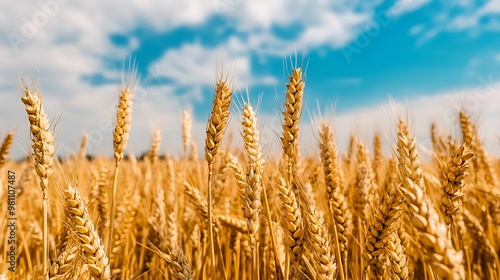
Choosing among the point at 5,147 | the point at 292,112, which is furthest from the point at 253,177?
the point at 5,147

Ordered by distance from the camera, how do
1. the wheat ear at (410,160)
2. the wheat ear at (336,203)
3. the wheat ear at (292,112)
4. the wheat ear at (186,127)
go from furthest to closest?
the wheat ear at (186,127) < the wheat ear at (336,203) < the wheat ear at (292,112) < the wheat ear at (410,160)

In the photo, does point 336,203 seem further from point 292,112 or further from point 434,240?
point 434,240

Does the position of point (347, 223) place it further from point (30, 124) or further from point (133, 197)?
point (133, 197)

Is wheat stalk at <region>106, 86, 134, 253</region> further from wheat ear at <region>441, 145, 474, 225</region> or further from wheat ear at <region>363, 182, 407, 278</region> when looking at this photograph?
wheat ear at <region>441, 145, 474, 225</region>

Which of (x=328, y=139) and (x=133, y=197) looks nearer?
(x=328, y=139)

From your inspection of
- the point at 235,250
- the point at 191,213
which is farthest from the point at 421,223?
the point at 191,213

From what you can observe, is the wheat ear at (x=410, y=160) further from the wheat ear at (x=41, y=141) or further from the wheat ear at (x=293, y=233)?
the wheat ear at (x=41, y=141)

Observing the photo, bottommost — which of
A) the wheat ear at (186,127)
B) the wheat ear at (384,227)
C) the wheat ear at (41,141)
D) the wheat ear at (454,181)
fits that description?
the wheat ear at (384,227)

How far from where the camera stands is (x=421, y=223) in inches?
39.9

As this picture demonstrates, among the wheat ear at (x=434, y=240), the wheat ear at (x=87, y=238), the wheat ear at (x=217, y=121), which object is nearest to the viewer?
the wheat ear at (x=434, y=240)

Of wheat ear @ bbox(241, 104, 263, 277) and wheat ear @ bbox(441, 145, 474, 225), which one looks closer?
wheat ear @ bbox(241, 104, 263, 277)

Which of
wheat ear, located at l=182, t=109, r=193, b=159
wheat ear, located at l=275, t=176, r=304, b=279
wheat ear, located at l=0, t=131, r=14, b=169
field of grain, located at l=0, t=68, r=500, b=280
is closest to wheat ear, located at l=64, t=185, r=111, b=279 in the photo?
field of grain, located at l=0, t=68, r=500, b=280

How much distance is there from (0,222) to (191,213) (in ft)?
4.72

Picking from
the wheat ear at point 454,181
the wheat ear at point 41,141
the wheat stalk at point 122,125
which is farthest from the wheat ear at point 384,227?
the wheat ear at point 41,141
